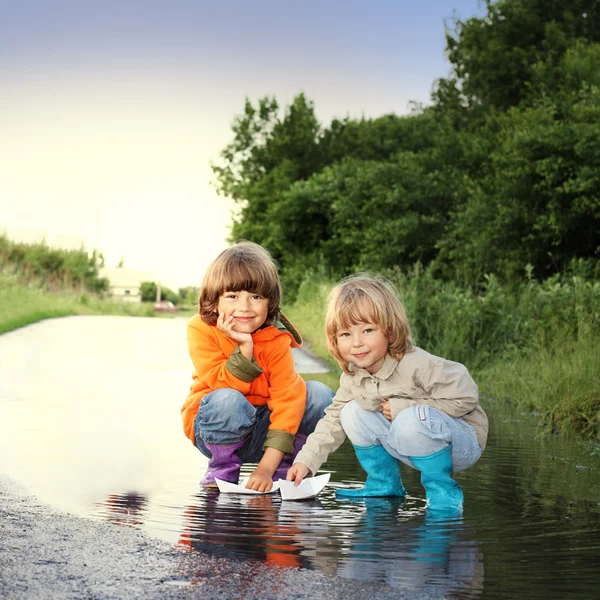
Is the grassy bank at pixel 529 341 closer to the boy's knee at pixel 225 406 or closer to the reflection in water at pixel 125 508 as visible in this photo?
the boy's knee at pixel 225 406

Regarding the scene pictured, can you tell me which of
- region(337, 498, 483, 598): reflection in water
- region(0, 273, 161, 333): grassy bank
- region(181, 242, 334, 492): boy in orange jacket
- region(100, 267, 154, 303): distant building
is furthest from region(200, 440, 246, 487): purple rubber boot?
region(100, 267, 154, 303): distant building

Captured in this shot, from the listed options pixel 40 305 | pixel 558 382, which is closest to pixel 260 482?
pixel 558 382

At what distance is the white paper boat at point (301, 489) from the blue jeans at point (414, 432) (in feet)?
0.94

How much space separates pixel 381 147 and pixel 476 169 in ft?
25.9

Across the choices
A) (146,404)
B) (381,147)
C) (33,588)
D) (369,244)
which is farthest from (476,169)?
(33,588)

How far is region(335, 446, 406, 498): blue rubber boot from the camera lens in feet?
15.8

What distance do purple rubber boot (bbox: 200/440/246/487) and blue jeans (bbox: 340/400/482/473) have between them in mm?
643

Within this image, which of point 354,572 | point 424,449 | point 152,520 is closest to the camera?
point 354,572

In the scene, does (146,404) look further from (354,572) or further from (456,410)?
(354,572)

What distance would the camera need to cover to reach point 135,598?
2750mm

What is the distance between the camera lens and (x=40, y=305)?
26047 millimetres

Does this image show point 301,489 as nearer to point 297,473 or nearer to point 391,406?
point 297,473

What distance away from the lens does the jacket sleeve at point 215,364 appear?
489 centimetres

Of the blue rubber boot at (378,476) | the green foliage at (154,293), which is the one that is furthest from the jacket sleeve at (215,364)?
the green foliage at (154,293)
